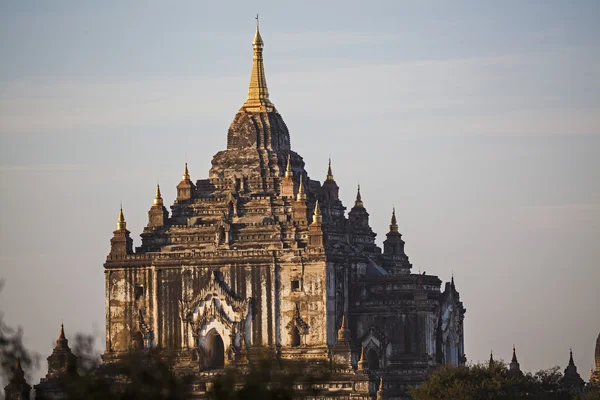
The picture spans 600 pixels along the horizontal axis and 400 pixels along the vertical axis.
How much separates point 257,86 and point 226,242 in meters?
11.1

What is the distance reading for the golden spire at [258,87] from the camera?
12462 centimetres

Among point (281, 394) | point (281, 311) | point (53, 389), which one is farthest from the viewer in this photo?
point (281, 311)

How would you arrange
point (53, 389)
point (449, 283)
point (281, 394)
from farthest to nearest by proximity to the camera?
1. point (449, 283)
2. point (53, 389)
3. point (281, 394)

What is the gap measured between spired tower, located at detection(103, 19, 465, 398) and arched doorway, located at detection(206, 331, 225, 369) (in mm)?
49

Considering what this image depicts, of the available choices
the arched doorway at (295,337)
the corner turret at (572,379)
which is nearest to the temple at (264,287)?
the arched doorway at (295,337)

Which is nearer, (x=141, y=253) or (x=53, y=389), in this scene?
(x=53, y=389)

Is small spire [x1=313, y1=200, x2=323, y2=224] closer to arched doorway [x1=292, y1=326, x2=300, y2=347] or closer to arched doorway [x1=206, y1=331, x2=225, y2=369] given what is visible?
arched doorway [x1=292, y1=326, x2=300, y2=347]

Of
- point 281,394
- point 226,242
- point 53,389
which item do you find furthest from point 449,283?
point 281,394

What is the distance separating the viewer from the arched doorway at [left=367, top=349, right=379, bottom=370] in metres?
120

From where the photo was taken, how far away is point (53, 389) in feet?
357

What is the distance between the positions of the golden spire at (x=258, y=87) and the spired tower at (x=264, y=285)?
0.32 ft

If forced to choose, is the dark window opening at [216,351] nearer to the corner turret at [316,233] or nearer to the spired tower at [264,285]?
the spired tower at [264,285]

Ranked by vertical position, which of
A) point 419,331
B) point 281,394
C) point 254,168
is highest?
point 254,168

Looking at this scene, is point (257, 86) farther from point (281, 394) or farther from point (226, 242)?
point (281, 394)
